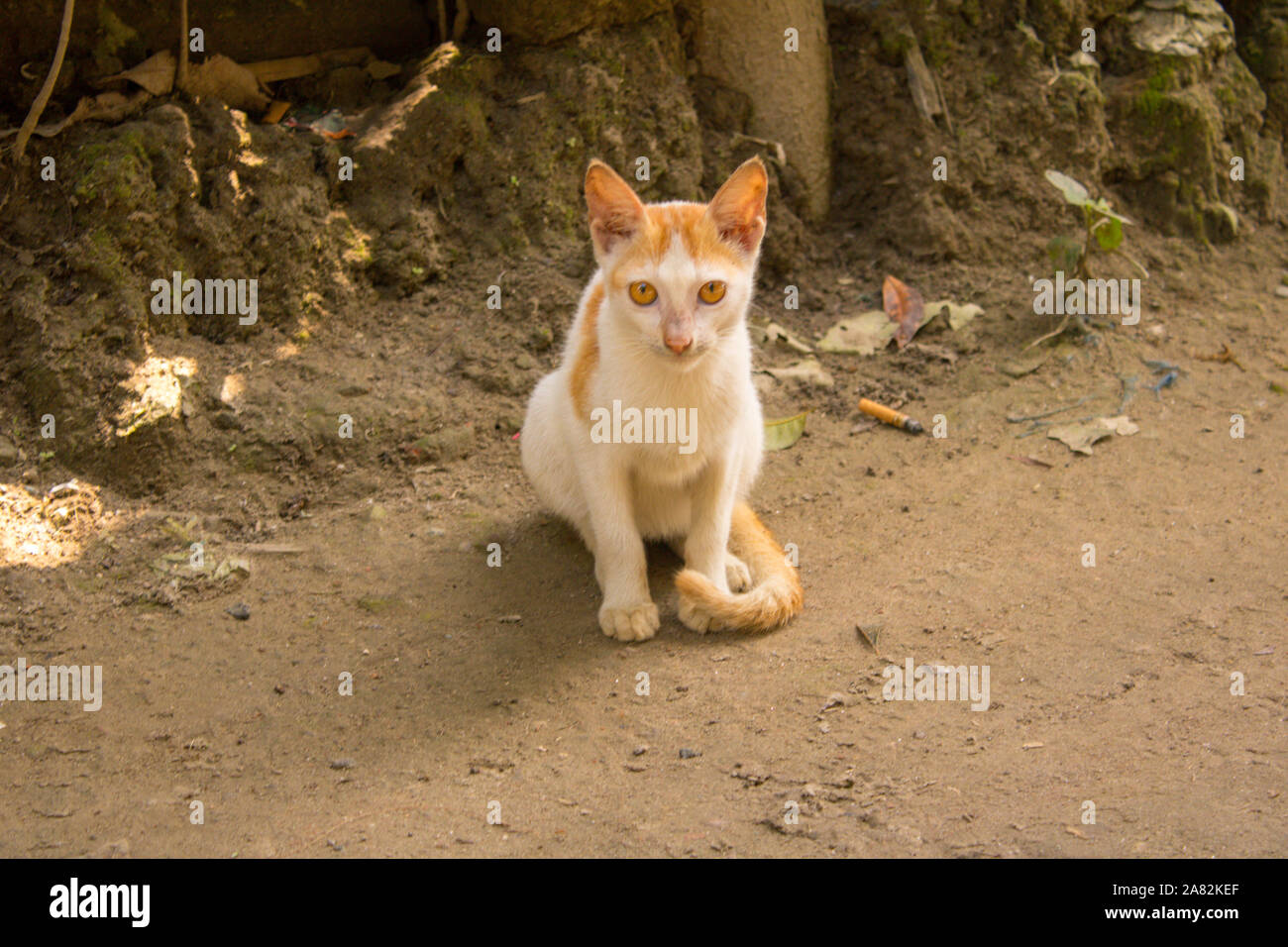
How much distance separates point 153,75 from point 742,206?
2.72 m

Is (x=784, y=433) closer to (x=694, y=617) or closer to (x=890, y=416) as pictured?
(x=890, y=416)

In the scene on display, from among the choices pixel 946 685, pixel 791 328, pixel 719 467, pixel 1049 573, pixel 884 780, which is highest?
pixel 791 328

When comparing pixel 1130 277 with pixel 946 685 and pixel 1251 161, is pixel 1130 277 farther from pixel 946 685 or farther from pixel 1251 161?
pixel 946 685

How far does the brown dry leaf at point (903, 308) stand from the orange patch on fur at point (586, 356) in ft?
7.32

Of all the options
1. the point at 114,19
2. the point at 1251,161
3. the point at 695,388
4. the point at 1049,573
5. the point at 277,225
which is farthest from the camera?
the point at 1251,161

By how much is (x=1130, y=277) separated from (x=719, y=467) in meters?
3.41

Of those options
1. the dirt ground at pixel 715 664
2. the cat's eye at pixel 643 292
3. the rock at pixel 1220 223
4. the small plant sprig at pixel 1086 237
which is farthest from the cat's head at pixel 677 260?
the rock at pixel 1220 223

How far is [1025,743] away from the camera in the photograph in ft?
10.4

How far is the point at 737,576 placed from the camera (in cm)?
420

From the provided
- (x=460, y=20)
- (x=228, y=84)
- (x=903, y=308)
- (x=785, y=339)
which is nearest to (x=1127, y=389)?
(x=903, y=308)

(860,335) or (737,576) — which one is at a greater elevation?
(860,335)

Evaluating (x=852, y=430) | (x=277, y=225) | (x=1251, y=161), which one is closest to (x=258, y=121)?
(x=277, y=225)

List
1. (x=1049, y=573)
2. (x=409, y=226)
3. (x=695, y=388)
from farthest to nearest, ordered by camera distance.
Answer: (x=409, y=226)
(x=1049, y=573)
(x=695, y=388)

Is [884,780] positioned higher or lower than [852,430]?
lower
